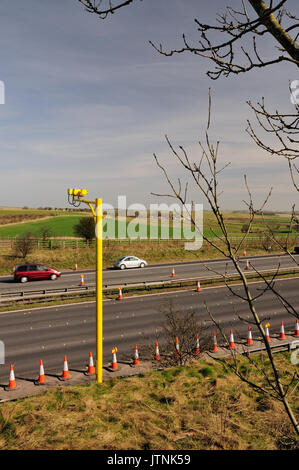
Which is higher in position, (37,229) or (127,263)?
(37,229)

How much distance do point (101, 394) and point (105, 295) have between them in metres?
14.5

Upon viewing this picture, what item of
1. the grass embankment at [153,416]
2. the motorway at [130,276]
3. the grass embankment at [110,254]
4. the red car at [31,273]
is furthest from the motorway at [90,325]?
the grass embankment at [110,254]

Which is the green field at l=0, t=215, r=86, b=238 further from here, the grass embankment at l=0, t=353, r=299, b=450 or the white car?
the grass embankment at l=0, t=353, r=299, b=450

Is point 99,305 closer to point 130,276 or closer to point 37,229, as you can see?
point 130,276

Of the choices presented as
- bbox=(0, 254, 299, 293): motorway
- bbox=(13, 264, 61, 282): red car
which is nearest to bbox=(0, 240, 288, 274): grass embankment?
bbox=(0, 254, 299, 293): motorway

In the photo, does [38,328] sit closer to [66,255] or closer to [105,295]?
[105,295]

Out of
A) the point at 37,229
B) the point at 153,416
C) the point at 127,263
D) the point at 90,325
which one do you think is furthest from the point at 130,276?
the point at 37,229

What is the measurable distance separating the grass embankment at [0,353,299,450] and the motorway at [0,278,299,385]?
380 centimetres

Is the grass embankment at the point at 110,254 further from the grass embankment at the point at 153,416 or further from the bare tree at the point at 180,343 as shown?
the grass embankment at the point at 153,416

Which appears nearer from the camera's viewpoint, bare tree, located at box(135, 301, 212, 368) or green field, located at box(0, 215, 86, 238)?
bare tree, located at box(135, 301, 212, 368)

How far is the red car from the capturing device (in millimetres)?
27734

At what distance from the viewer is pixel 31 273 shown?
28234 mm

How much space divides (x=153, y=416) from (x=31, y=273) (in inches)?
910
